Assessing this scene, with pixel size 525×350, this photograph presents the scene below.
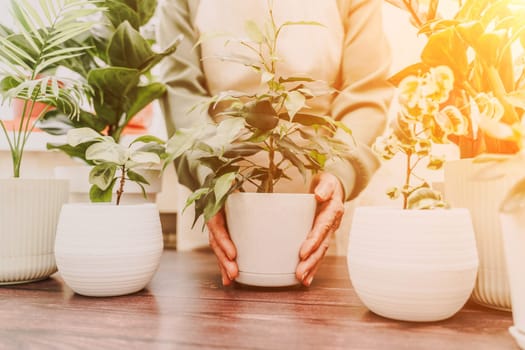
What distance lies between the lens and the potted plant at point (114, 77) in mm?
954

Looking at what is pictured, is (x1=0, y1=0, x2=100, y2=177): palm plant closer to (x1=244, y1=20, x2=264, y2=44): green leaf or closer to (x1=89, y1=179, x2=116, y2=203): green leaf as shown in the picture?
(x1=89, y1=179, x2=116, y2=203): green leaf

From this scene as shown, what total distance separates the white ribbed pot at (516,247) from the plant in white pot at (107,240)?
54 centimetres

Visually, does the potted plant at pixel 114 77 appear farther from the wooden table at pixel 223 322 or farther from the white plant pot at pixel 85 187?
the wooden table at pixel 223 322

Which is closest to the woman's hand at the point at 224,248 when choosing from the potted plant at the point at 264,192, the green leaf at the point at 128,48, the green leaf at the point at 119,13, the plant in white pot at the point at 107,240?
the potted plant at the point at 264,192

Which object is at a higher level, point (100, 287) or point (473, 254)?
point (473, 254)

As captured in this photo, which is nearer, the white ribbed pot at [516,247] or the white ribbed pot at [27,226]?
the white ribbed pot at [516,247]

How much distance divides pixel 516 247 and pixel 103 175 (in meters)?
0.63

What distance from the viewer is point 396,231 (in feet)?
1.86

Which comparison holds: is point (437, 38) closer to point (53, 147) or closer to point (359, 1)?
point (359, 1)

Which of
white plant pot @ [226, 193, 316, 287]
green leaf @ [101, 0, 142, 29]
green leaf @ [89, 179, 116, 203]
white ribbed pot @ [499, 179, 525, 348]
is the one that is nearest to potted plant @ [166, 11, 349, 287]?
white plant pot @ [226, 193, 316, 287]

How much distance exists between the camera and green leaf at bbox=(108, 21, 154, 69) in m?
0.95

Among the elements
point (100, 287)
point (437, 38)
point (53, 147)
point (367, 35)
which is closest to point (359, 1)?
point (367, 35)

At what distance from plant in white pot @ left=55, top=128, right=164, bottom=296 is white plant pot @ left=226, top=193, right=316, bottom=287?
0.51ft

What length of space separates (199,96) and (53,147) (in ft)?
1.41
